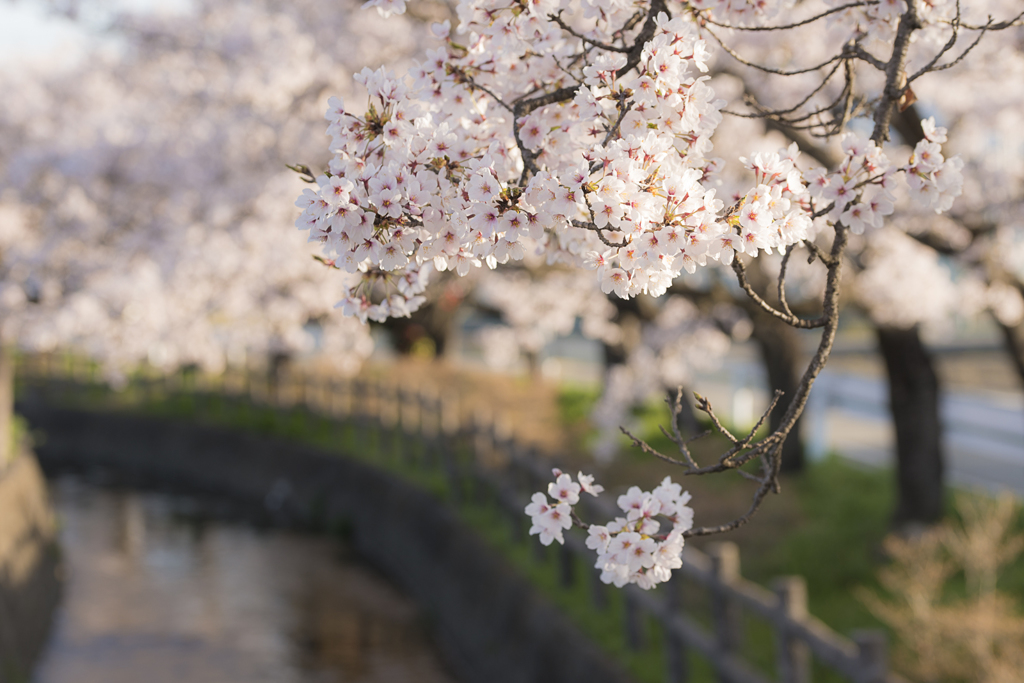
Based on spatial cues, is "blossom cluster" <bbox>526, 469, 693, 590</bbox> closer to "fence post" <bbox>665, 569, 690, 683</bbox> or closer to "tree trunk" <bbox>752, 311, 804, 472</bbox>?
"fence post" <bbox>665, 569, 690, 683</bbox>

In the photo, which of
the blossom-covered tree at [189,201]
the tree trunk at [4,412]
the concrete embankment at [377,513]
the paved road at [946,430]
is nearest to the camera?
the concrete embankment at [377,513]

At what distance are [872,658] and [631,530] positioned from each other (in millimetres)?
2804

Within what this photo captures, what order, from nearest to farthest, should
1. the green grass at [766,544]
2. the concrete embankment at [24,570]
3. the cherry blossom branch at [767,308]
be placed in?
1. the cherry blossom branch at [767,308]
2. the green grass at [766,544]
3. the concrete embankment at [24,570]

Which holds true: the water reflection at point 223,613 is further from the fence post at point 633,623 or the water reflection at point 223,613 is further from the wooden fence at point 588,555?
the fence post at point 633,623

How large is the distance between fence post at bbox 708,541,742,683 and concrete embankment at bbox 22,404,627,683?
0.77 meters

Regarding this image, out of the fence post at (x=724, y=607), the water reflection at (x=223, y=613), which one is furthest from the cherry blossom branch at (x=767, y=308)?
the water reflection at (x=223, y=613)

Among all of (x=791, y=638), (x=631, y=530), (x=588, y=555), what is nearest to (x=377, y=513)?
(x=588, y=555)

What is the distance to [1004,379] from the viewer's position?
24.6 meters

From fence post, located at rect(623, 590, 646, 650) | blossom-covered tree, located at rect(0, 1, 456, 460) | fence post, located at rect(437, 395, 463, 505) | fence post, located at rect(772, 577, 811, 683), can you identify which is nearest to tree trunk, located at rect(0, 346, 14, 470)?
blossom-covered tree, located at rect(0, 1, 456, 460)

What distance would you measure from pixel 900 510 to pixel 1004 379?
674 inches

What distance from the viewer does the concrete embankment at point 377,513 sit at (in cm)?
809

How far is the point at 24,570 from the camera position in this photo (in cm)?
→ 1032

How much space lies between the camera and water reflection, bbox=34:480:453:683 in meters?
9.48

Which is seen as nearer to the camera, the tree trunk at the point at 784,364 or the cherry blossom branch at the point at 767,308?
the cherry blossom branch at the point at 767,308
